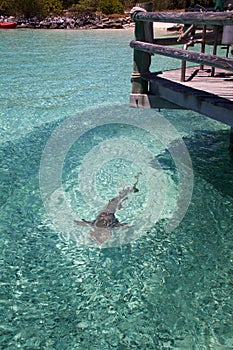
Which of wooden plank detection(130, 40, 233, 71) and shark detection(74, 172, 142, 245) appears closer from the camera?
wooden plank detection(130, 40, 233, 71)

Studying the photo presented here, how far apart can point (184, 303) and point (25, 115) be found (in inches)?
287

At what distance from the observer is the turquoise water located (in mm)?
3238

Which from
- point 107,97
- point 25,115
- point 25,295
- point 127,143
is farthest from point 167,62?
point 25,295

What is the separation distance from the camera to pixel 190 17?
14.0 feet

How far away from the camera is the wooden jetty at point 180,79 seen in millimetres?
4348

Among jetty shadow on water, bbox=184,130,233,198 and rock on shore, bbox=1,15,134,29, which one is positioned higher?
jetty shadow on water, bbox=184,130,233,198

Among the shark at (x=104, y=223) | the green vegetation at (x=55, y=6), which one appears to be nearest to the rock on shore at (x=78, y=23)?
the green vegetation at (x=55, y=6)

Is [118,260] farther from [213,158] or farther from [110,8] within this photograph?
[110,8]

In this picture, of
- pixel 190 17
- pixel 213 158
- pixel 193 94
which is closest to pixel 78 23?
pixel 213 158

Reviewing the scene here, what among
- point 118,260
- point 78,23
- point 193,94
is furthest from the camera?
point 78,23

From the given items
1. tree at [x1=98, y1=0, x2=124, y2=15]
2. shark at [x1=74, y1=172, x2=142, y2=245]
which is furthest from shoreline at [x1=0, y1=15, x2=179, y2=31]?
shark at [x1=74, y1=172, x2=142, y2=245]

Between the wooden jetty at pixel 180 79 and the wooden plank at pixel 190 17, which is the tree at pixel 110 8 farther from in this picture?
the wooden plank at pixel 190 17

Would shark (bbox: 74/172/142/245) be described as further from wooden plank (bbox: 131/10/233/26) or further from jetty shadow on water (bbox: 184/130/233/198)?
wooden plank (bbox: 131/10/233/26)

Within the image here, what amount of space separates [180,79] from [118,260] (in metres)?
3.13
